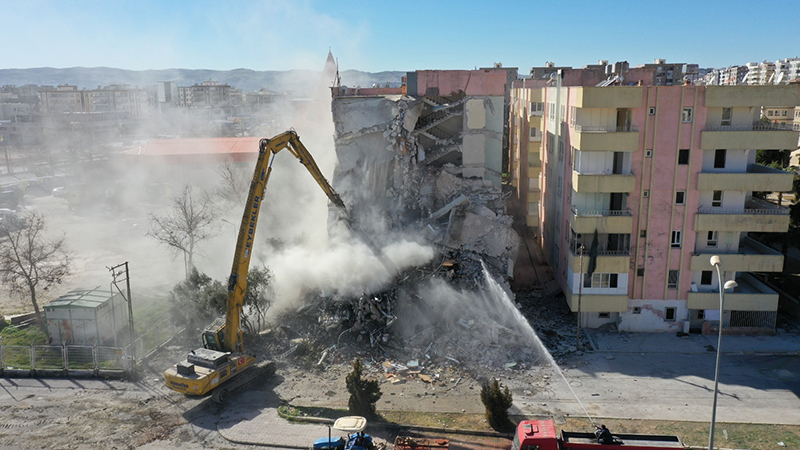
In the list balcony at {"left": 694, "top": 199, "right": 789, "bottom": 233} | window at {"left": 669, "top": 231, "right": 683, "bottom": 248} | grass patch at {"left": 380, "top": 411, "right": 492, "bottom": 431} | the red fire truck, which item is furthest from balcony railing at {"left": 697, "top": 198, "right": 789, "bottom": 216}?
grass patch at {"left": 380, "top": 411, "right": 492, "bottom": 431}

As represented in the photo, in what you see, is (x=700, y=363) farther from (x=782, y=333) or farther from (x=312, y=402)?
(x=312, y=402)

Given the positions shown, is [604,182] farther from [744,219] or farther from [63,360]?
[63,360]

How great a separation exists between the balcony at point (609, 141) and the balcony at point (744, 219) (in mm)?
3992

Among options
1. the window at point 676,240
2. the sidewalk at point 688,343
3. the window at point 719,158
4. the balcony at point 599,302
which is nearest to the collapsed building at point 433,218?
the balcony at point 599,302

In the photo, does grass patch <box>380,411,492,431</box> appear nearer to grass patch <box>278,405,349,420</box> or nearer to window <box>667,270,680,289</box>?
grass patch <box>278,405,349,420</box>

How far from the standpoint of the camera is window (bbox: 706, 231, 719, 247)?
2366 cm

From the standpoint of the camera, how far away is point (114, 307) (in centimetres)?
2381

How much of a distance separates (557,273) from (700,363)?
7.96m

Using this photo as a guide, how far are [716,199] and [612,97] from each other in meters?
6.03

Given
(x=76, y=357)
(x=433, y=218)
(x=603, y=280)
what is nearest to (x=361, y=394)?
(x=433, y=218)

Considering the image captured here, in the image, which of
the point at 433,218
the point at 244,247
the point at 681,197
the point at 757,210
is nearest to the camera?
the point at 244,247

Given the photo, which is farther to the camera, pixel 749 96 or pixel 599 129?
pixel 599 129

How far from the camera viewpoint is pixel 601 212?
23.7 m

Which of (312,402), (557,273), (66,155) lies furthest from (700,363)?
(66,155)
